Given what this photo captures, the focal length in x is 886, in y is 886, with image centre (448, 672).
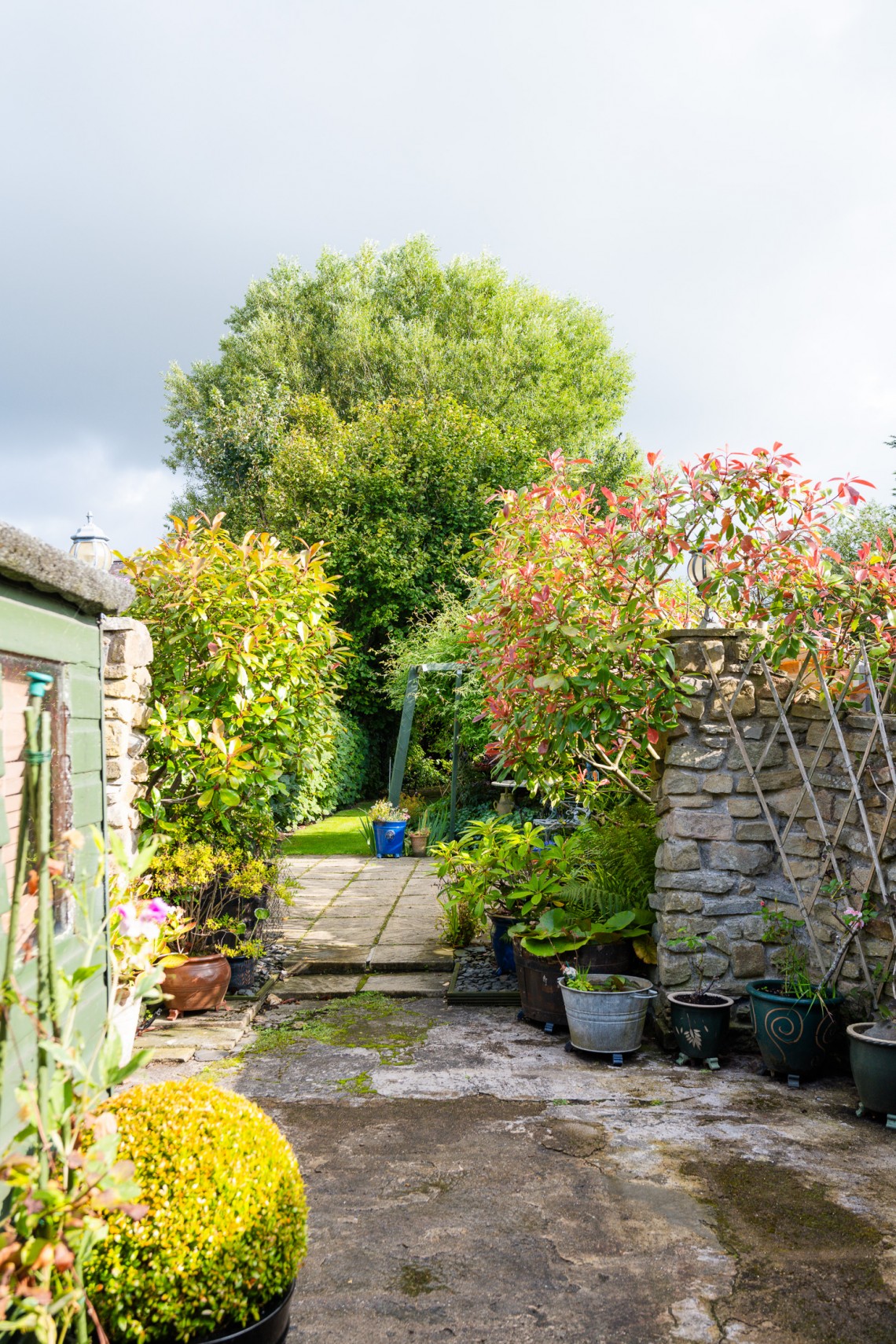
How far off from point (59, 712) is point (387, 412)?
14976 mm

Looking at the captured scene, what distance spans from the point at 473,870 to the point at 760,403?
210 inches

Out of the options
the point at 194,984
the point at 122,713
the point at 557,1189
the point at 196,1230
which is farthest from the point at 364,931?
the point at 196,1230

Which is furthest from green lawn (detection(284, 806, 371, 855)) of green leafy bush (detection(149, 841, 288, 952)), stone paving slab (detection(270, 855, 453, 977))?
green leafy bush (detection(149, 841, 288, 952))

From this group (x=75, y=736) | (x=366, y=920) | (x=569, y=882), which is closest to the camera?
(x=75, y=736)

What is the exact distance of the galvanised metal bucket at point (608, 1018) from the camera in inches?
175

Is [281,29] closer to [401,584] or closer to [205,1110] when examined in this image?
[205,1110]

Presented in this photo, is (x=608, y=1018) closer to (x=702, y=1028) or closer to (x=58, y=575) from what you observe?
(x=702, y=1028)

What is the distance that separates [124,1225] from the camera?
183 centimetres

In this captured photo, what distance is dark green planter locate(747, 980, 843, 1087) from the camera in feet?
13.5

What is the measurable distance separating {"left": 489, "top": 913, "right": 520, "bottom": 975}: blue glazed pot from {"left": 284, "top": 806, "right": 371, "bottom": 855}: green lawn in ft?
17.7

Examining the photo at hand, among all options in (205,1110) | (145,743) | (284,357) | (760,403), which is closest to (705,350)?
(760,403)

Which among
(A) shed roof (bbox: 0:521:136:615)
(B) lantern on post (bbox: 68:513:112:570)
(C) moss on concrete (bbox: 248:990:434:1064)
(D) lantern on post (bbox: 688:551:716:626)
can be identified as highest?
(B) lantern on post (bbox: 68:513:112:570)

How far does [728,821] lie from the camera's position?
15.4ft

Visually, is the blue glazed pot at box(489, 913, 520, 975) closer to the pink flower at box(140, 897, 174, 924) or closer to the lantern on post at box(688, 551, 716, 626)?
the lantern on post at box(688, 551, 716, 626)
